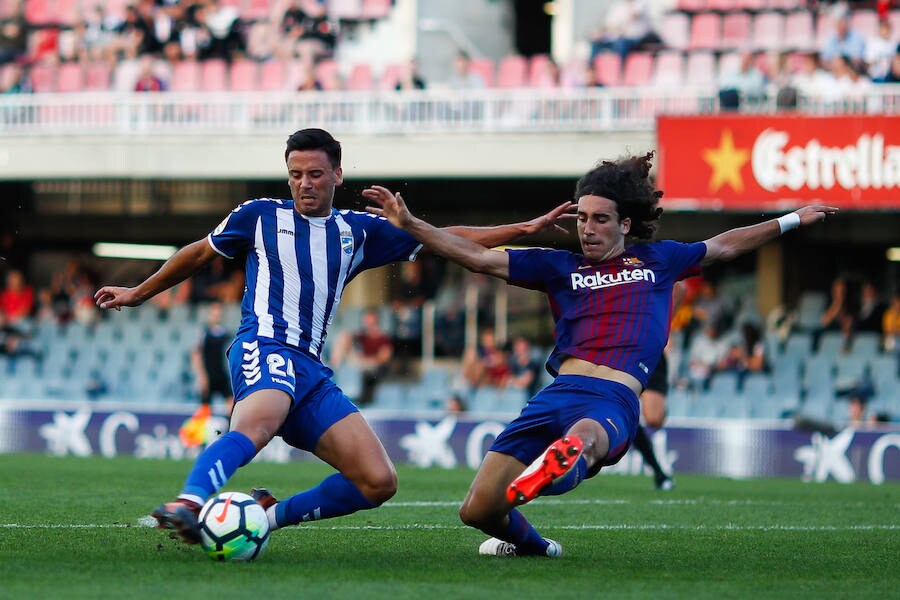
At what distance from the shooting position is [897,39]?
19.6 metres

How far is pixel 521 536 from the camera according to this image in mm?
7082

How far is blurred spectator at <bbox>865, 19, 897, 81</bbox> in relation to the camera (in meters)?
18.5

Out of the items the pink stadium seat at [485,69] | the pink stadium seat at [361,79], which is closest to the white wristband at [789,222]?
the pink stadium seat at [485,69]

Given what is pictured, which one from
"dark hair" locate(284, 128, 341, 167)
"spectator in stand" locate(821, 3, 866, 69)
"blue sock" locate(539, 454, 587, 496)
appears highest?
"spectator in stand" locate(821, 3, 866, 69)

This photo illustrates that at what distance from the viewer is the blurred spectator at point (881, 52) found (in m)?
18.5

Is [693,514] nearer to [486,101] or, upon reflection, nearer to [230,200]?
[486,101]

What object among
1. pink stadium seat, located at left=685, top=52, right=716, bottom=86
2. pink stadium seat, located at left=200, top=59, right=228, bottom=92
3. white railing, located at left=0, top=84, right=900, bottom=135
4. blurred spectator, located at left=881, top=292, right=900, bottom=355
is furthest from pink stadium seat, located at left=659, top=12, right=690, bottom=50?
pink stadium seat, located at left=200, top=59, right=228, bottom=92

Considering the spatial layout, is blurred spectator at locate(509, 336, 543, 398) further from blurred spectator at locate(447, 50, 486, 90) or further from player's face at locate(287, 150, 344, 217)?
player's face at locate(287, 150, 344, 217)

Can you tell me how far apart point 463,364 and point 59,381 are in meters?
5.98

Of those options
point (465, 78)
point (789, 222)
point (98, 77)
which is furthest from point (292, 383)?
point (98, 77)

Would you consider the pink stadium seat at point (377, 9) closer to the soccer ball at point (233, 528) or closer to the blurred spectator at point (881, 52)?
the blurred spectator at point (881, 52)

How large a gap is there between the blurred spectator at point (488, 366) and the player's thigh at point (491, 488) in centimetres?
1254

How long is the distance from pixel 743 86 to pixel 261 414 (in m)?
13.1

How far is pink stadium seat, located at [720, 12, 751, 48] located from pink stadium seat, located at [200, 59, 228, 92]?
734cm
